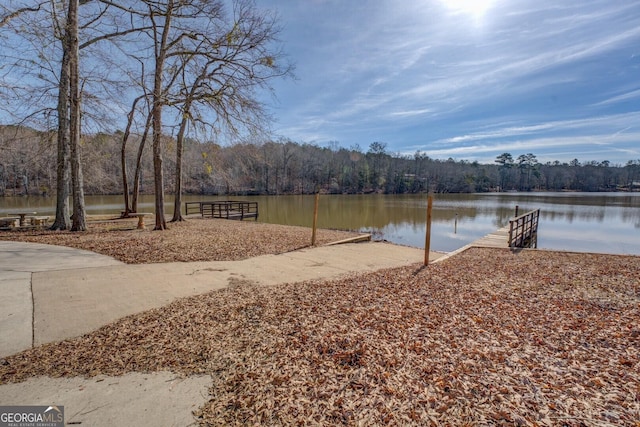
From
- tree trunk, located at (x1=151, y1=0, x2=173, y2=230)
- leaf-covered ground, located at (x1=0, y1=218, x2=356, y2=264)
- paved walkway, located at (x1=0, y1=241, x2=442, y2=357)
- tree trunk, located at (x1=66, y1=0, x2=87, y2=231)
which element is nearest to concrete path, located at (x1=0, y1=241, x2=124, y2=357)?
paved walkway, located at (x1=0, y1=241, x2=442, y2=357)

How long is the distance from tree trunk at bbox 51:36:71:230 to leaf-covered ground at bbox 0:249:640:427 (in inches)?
329

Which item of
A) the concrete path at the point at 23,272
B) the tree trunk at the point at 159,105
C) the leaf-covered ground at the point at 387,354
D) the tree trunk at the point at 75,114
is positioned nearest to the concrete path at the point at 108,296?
the concrete path at the point at 23,272

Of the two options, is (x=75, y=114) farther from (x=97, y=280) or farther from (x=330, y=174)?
(x=330, y=174)

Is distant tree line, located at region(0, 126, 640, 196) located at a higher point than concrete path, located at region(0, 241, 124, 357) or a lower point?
higher

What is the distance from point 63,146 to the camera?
9.48 m

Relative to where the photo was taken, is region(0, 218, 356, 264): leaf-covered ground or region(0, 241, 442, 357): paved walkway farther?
region(0, 218, 356, 264): leaf-covered ground

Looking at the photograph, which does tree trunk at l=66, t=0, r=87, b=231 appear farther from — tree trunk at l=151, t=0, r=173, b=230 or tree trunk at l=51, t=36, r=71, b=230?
tree trunk at l=151, t=0, r=173, b=230

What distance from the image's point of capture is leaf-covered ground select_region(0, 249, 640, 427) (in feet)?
7.18

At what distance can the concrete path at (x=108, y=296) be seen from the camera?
2.27m

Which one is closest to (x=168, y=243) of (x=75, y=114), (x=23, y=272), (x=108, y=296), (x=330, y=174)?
(x=23, y=272)

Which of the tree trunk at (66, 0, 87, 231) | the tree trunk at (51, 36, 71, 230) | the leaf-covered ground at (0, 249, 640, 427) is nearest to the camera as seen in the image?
the leaf-covered ground at (0, 249, 640, 427)

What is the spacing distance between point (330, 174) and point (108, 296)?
68.9 metres

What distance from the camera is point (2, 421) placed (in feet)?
7.06

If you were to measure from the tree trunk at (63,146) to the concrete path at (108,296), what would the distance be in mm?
2306
